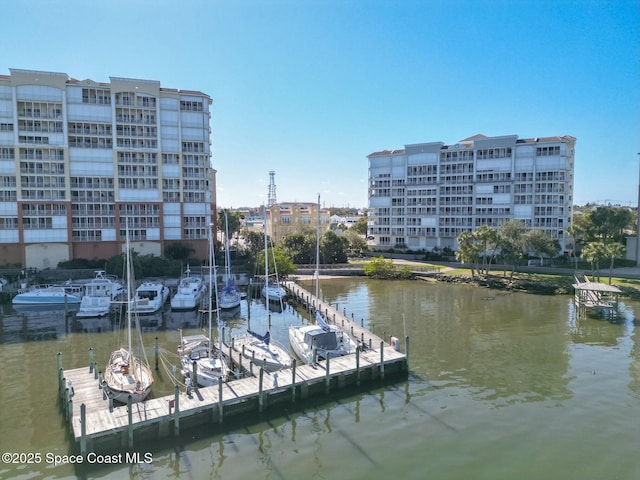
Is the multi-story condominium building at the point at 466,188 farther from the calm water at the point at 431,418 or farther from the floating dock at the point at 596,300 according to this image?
the calm water at the point at 431,418

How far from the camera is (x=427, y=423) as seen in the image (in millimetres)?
24172

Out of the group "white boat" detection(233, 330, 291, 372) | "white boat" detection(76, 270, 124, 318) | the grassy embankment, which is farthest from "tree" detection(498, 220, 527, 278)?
"white boat" detection(76, 270, 124, 318)

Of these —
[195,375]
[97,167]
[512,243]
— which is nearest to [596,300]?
[512,243]

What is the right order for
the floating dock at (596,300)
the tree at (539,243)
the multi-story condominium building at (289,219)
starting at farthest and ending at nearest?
the multi-story condominium building at (289,219) → the tree at (539,243) → the floating dock at (596,300)

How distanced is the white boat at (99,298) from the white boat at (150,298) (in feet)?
9.14

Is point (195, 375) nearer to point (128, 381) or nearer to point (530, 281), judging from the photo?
point (128, 381)

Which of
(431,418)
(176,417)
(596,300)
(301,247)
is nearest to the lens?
(176,417)

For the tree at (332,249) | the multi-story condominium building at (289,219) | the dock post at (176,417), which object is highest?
the multi-story condominium building at (289,219)

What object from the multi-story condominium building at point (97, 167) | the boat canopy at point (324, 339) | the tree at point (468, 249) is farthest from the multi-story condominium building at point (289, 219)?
the boat canopy at point (324, 339)

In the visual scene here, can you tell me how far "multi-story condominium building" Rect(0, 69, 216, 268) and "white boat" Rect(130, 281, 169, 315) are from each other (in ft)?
82.1

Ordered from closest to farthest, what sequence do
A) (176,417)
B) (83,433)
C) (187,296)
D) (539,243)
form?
(83,433)
(176,417)
(187,296)
(539,243)

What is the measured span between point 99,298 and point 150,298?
5127 mm

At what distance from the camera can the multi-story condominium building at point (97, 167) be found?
72.2 metres

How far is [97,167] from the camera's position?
7644cm
